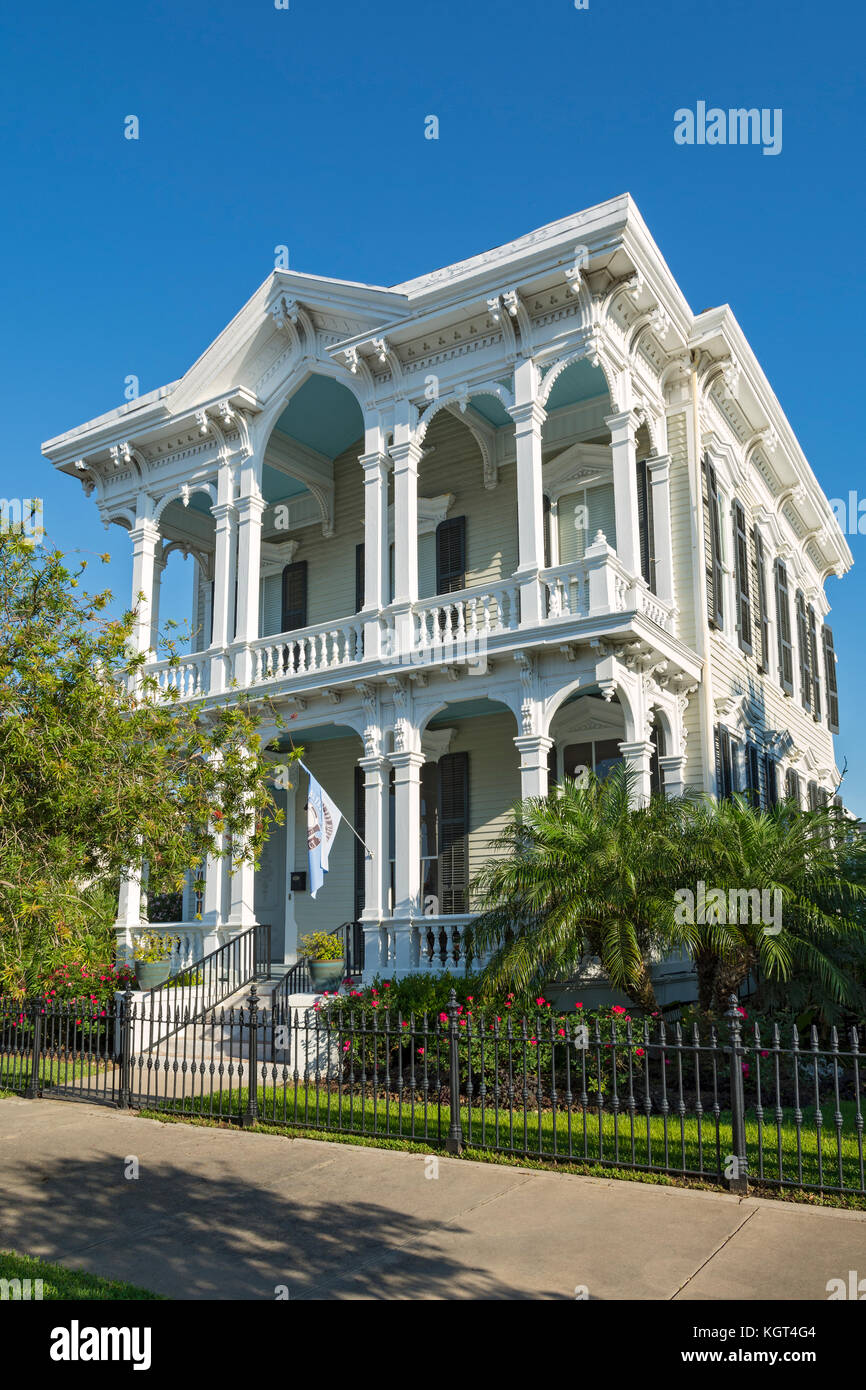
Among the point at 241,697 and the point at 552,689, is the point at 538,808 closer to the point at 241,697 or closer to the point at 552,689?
the point at 552,689

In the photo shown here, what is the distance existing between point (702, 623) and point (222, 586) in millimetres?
7563

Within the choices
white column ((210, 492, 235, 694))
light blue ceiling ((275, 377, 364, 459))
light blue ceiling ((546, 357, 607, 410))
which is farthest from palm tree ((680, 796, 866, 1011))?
light blue ceiling ((275, 377, 364, 459))

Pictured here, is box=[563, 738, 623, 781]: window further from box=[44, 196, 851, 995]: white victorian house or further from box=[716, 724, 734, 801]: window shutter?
box=[716, 724, 734, 801]: window shutter

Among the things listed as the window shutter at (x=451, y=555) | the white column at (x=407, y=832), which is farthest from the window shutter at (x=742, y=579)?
the white column at (x=407, y=832)

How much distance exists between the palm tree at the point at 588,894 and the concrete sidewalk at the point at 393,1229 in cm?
284

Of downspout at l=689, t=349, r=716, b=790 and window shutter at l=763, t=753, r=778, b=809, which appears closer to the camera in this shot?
downspout at l=689, t=349, r=716, b=790

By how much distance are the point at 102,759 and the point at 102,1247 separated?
3723 mm

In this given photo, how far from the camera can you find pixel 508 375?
15.5 meters

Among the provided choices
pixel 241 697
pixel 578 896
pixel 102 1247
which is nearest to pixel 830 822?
pixel 578 896

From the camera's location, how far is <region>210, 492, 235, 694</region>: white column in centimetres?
1800

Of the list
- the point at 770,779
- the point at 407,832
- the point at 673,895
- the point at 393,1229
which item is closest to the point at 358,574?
the point at 407,832

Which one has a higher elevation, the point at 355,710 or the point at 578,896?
the point at 355,710

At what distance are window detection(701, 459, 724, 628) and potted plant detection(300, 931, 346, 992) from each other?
7.17 m

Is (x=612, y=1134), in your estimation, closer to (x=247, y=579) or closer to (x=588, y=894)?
(x=588, y=894)
